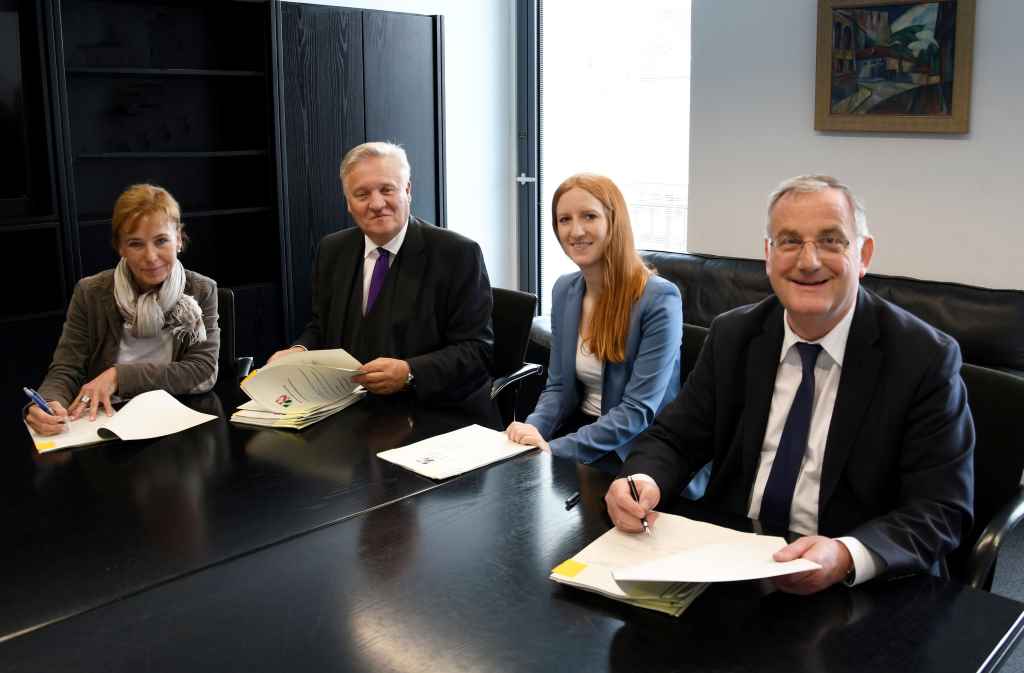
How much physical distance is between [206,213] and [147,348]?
2015mm

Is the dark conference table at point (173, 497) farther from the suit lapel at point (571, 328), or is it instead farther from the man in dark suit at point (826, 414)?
the man in dark suit at point (826, 414)

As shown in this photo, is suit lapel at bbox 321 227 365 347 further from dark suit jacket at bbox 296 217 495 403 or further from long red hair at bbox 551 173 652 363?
long red hair at bbox 551 173 652 363

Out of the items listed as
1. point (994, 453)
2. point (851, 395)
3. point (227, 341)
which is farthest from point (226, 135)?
point (994, 453)

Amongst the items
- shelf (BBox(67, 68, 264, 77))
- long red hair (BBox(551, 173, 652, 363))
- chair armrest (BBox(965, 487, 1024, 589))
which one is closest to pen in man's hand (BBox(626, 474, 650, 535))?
chair armrest (BBox(965, 487, 1024, 589))

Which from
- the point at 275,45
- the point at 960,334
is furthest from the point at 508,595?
the point at 275,45

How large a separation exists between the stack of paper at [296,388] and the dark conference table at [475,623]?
A: 77 centimetres

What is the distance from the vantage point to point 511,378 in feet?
10.4

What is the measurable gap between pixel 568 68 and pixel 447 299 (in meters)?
3.30

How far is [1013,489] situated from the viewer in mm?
1953

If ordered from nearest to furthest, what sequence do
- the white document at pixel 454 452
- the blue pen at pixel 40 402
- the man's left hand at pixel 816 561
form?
the man's left hand at pixel 816 561 < the white document at pixel 454 452 < the blue pen at pixel 40 402

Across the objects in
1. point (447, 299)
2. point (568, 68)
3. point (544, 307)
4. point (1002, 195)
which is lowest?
point (544, 307)

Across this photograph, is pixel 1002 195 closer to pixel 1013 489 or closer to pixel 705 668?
pixel 1013 489

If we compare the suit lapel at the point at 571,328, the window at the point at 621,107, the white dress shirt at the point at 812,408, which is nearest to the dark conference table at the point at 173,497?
the suit lapel at the point at 571,328

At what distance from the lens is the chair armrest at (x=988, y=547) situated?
183 centimetres
